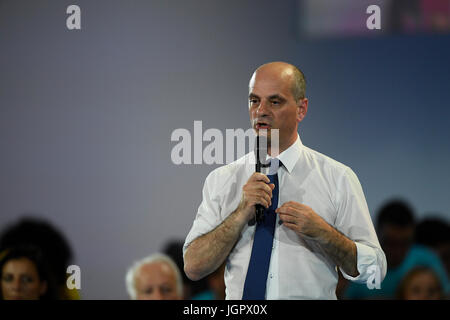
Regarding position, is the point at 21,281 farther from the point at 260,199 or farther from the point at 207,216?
the point at 260,199

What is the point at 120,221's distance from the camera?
262 centimetres

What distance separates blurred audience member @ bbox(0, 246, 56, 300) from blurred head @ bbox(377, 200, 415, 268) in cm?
157

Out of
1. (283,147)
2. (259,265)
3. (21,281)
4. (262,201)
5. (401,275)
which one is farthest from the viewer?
(401,275)

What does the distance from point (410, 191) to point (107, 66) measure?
61.9 inches

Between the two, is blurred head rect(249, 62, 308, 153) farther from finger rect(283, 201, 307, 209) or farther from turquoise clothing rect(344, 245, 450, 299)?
turquoise clothing rect(344, 245, 450, 299)

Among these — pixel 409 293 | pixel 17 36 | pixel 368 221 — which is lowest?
pixel 409 293

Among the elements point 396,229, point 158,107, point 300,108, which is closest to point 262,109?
point 300,108

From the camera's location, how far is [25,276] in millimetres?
2543

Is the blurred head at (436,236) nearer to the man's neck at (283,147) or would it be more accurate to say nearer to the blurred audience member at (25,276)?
the man's neck at (283,147)

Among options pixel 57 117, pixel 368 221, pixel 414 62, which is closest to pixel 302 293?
pixel 368 221

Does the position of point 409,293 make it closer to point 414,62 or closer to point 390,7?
point 414,62

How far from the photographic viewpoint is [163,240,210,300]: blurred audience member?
2.61 meters

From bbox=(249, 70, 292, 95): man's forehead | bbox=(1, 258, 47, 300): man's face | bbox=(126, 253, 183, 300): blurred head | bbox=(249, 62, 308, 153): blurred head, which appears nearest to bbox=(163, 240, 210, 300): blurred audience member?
bbox=(126, 253, 183, 300): blurred head

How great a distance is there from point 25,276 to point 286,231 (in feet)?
4.26
